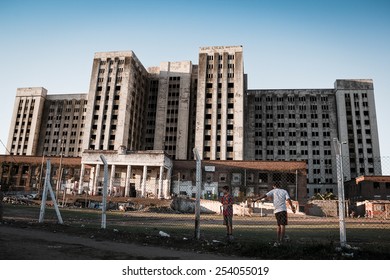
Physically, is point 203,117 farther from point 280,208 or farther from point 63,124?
point 280,208

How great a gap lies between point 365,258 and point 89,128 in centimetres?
8160

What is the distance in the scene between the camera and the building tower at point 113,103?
80250 mm

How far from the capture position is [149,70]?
9925 cm

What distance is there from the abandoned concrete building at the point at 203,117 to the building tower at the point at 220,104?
26 cm

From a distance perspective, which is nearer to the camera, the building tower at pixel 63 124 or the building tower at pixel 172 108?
the building tower at pixel 172 108

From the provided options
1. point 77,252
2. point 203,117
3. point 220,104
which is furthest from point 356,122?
point 77,252

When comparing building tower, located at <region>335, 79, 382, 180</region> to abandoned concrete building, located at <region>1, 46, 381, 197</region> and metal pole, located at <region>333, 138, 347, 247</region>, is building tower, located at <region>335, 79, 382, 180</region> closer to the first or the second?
abandoned concrete building, located at <region>1, 46, 381, 197</region>

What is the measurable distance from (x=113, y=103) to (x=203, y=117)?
Answer: 23.7 m

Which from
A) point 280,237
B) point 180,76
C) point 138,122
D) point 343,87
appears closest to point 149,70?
point 180,76

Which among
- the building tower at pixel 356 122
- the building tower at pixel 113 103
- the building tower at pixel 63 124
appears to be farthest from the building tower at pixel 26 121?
the building tower at pixel 356 122

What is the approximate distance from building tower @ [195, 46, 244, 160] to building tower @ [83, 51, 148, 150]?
703 inches

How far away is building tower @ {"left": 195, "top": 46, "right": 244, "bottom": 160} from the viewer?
78.2 m

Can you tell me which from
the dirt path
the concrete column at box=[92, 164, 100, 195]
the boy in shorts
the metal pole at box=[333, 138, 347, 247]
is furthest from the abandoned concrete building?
the metal pole at box=[333, 138, 347, 247]

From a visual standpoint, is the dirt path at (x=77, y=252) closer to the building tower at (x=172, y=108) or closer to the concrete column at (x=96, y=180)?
the concrete column at (x=96, y=180)
